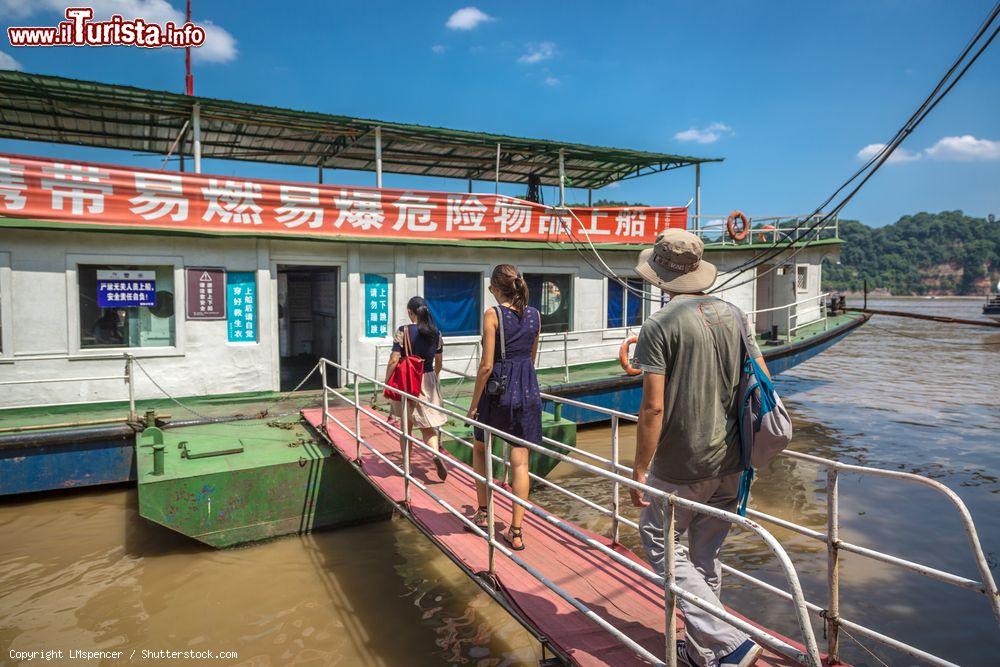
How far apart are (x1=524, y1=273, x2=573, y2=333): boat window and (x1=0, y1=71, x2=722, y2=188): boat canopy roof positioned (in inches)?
90.7

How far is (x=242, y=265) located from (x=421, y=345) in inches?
155

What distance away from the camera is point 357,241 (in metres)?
8.71

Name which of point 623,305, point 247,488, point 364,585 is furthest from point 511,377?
point 623,305

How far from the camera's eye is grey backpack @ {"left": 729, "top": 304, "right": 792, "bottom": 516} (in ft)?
7.75

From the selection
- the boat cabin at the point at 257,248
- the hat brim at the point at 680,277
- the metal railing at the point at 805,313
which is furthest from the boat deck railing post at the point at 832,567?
the metal railing at the point at 805,313

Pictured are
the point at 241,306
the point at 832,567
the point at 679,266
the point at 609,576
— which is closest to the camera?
the point at 832,567

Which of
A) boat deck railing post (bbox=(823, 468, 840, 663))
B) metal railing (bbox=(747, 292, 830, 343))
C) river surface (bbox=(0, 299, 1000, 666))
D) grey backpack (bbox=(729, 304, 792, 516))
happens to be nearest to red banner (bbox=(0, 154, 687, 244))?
river surface (bbox=(0, 299, 1000, 666))

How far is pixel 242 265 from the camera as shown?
26.8ft

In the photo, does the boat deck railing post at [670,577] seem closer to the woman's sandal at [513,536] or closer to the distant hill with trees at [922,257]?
the woman's sandal at [513,536]

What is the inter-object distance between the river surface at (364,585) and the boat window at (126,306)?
6.15 feet

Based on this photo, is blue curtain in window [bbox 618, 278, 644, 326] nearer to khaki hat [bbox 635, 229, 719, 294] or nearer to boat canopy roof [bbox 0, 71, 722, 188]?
boat canopy roof [bbox 0, 71, 722, 188]

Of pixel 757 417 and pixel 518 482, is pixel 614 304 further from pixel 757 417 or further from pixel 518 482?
pixel 757 417

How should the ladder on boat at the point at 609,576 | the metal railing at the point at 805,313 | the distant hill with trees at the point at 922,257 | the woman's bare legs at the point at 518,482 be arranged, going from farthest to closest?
the distant hill with trees at the point at 922,257, the metal railing at the point at 805,313, the woman's bare legs at the point at 518,482, the ladder on boat at the point at 609,576

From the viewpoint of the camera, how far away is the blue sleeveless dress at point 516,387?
3.79 metres
